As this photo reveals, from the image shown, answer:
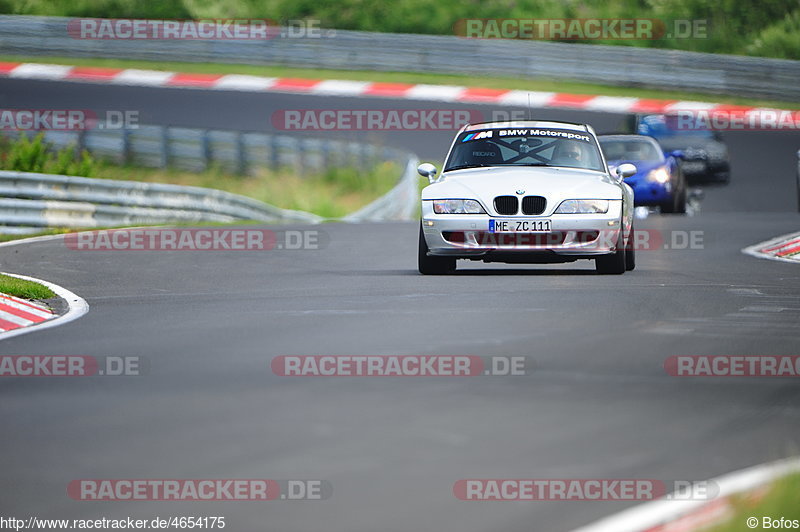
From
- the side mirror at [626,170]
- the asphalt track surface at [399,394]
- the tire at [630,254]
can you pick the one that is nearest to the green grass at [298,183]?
the asphalt track surface at [399,394]

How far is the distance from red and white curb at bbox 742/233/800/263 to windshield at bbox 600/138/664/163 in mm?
3215

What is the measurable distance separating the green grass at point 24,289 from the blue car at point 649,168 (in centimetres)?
1035

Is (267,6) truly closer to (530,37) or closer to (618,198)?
(530,37)

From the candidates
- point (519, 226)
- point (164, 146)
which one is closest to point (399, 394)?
point (519, 226)

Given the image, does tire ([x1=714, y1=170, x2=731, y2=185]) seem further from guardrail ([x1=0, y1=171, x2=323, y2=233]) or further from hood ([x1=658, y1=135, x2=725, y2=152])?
guardrail ([x1=0, y1=171, x2=323, y2=233])

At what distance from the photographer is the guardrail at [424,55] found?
33.5m

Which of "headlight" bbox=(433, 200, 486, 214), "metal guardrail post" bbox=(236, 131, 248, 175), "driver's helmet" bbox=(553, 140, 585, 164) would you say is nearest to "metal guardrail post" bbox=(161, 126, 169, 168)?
"metal guardrail post" bbox=(236, 131, 248, 175)

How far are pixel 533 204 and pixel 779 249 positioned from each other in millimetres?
5305

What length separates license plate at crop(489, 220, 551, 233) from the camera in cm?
1329

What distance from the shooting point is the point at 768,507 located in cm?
517

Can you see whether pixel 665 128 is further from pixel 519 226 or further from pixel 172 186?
pixel 519 226

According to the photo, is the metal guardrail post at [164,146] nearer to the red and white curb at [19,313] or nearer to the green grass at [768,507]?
the red and white curb at [19,313]

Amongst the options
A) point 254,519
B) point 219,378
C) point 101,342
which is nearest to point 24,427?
point 219,378

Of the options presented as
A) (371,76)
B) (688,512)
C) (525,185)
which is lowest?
(688,512)
